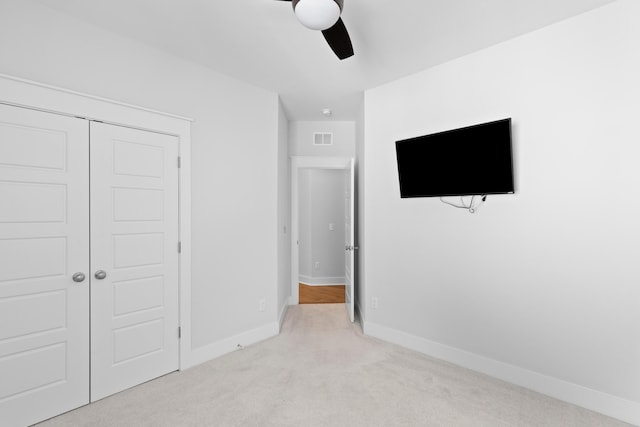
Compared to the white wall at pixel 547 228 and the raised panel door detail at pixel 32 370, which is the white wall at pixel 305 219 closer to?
the white wall at pixel 547 228

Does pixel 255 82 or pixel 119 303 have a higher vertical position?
pixel 255 82

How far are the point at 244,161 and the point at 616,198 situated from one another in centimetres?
300

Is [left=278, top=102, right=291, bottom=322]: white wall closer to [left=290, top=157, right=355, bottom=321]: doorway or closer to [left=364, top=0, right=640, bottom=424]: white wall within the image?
[left=290, top=157, right=355, bottom=321]: doorway

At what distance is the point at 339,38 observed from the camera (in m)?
1.77

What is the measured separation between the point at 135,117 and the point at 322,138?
2.54 m

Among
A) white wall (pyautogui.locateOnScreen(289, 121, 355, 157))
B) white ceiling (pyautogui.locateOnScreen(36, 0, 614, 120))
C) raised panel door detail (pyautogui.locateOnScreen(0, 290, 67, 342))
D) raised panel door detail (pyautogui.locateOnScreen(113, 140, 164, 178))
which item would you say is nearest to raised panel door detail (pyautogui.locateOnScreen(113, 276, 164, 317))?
raised panel door detail (pyautogui.locateOnScreen(0, 290, 67, 342))

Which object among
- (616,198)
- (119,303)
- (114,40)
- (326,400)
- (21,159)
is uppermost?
(114,40)

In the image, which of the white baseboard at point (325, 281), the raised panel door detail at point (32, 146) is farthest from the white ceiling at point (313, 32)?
the white baseboard at point (325, 281)

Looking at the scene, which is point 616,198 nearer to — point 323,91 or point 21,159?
point 323,91

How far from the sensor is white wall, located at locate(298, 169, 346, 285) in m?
5.37

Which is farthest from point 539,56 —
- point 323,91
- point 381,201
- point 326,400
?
point 326,400

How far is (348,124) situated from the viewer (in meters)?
4.21

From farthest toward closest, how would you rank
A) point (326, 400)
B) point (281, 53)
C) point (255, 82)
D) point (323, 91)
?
1. point (323, 91)
2. point (255, 82)
3. point (281, 53)
4. point (326, 400)

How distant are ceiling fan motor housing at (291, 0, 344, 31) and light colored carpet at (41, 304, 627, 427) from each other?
2.40 m
